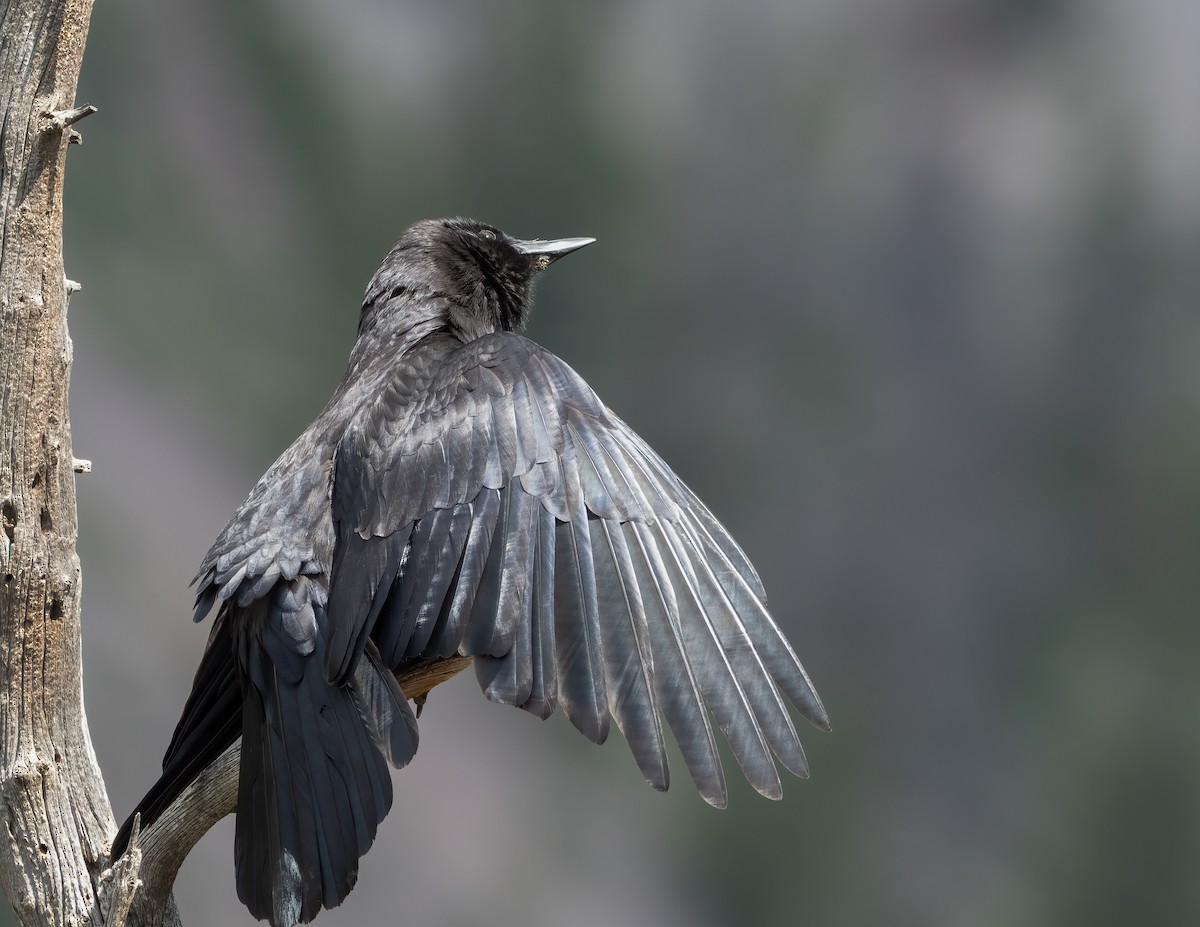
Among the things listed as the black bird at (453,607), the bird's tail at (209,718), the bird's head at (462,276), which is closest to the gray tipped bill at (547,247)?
the bird's head at (462,276)

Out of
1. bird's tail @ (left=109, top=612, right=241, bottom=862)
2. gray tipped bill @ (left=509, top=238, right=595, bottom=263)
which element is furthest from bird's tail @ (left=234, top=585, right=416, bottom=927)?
gray tipped bill @ (left=509, top=238, right=595, bottom=263)

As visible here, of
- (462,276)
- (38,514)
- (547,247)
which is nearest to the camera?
(38,514)

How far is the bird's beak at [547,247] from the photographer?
9.67ft

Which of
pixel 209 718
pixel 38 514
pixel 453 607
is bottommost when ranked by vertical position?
pixel 209 718

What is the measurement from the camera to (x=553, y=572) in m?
1.90

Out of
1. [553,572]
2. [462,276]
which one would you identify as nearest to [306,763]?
[553,572]

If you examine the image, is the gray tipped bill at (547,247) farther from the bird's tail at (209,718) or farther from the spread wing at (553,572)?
the bird's tail at (209,718)

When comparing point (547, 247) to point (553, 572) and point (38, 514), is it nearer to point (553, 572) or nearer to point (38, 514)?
point (553, 572)

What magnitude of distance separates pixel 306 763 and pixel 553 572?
1.43ft

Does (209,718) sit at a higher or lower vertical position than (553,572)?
lower

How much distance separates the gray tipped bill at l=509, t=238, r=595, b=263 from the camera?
2945 mm

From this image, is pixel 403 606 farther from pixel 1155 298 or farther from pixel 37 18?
pixel 1155 298

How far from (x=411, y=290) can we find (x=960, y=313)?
415cm

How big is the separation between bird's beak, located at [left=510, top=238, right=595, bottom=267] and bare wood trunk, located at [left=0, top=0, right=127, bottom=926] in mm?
1238
